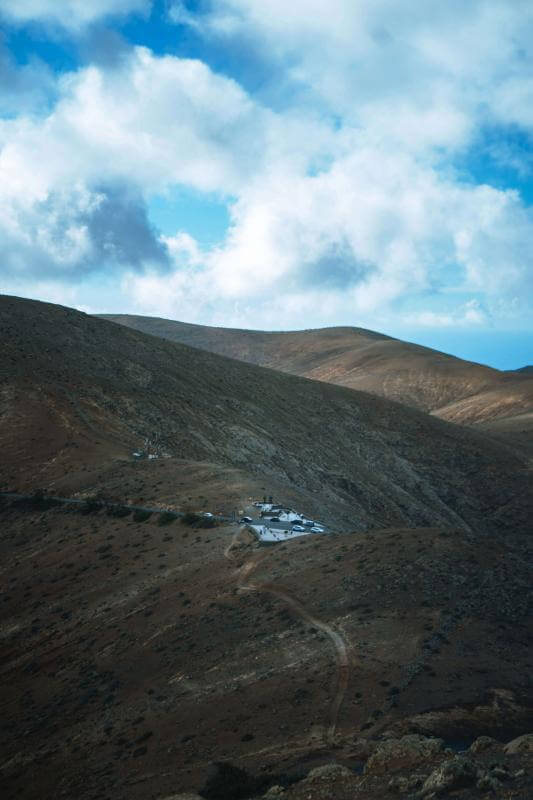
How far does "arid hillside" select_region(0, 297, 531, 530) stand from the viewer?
184ft

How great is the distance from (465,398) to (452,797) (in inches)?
5896

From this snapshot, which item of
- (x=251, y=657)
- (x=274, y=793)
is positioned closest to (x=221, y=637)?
(x=251, y=657)

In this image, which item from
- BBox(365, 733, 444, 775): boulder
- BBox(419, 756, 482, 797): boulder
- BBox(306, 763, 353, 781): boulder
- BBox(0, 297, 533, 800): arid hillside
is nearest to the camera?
BBox(419, 756, 482, 797): boulder

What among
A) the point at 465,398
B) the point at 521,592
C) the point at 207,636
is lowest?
the point at 207,636

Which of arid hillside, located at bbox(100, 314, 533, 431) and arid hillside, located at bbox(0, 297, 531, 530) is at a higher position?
arid hillside, located at bbox(100, 314, 533, 431)

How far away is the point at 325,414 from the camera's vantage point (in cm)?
9394

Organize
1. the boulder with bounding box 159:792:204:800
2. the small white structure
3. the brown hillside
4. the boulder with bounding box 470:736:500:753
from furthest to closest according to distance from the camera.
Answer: the small white structure, the brown hillside, the boulder with bounding box 470:736:500:753, the boulder with bounding box 159:792:204:800

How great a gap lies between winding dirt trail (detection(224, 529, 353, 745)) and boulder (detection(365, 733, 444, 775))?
2201mm

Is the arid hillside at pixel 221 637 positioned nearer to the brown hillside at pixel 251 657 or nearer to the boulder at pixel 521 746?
the brown hillside at pixel 251 657

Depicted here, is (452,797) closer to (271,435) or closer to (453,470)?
(271,435)

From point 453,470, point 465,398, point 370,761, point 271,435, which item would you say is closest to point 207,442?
point 271,435

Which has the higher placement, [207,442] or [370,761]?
[207,442]

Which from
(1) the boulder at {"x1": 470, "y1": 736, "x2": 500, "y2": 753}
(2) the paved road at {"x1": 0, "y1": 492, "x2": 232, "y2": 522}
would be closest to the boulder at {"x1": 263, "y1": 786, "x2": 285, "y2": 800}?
(1) the boulder at {"x1": 470, "y1": 736, "x2": 500, "y2": 753}

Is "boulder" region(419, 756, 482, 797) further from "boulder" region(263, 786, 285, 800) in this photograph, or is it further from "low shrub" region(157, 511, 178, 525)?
"low shrub" region(157, 511, 178, 525)
